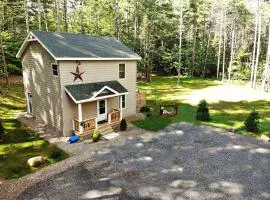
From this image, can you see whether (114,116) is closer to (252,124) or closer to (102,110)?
(102,110)

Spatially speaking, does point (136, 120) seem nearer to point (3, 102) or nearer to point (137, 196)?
point (137, 196)

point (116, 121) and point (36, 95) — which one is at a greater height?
point (36, 95)

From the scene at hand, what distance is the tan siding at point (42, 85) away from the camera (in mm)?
17578

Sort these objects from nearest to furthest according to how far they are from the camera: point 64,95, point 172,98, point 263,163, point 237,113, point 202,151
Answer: point 263,163 → point 202,151 → point 64,95 → point 237,113 → point 172,98

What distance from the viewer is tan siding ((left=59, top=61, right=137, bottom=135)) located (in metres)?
16.9

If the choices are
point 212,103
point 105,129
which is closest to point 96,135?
point 105,129

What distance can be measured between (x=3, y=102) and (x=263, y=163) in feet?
75.6

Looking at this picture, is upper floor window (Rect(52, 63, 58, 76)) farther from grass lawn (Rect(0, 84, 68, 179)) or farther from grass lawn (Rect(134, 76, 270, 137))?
grass lawn (Rect(134, 76, 270, 137))

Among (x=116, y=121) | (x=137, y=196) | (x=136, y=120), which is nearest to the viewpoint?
(x=137, y=196)

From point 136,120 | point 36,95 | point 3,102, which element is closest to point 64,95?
point 36,95

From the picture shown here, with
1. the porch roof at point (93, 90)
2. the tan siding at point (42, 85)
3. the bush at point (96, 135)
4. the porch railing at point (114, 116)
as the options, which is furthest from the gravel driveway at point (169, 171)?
the tan siding at point (42, 85)

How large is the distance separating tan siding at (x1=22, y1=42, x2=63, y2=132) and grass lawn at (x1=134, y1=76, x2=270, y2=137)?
21.6ft

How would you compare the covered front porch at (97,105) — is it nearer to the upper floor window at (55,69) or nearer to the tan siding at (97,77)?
the tan siding at (97,77)

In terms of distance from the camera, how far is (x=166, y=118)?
21.4 metres
